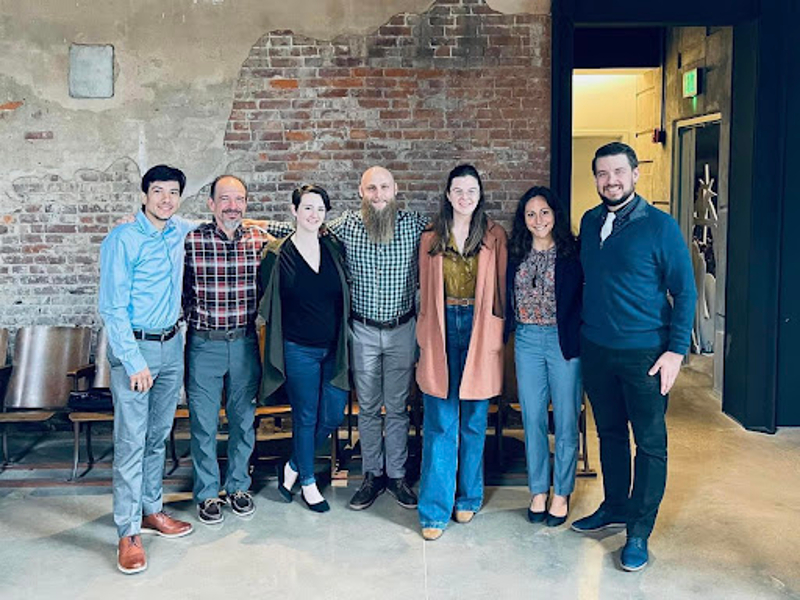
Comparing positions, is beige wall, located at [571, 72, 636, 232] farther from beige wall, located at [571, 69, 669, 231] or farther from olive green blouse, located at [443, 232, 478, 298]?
olive green blouse, located at [443, 232, 478, 298]

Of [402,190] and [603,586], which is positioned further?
[402,190]

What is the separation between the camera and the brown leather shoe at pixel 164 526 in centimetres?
467

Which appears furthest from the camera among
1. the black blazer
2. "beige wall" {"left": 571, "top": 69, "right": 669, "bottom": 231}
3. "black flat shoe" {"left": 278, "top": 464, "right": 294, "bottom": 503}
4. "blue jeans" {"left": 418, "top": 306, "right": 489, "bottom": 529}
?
"beige wall" {"left": 571, "top": 69, "right": 669, "bottom": 231}

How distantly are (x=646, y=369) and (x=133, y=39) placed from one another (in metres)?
4.02

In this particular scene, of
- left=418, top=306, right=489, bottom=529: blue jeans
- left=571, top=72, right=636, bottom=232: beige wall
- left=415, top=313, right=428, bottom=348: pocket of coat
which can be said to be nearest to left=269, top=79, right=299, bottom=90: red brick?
left=415, top=313, right=428, bottom=348: pocket of coat

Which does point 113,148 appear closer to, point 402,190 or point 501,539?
point 402,190

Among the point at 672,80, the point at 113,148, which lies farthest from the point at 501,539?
the point at 672,80

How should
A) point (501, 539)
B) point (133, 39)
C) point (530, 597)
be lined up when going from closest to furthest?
1. point (530, 597)
2. point (501, 539)
3. point (133, 39)

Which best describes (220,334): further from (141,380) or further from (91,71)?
(91,71)

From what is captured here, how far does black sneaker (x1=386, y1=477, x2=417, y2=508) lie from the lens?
5059 mm

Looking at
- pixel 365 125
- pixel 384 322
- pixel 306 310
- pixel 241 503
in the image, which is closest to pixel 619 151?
pixel 384 322

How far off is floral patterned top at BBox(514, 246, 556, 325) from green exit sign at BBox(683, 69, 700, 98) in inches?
162

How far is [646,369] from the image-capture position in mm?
4238

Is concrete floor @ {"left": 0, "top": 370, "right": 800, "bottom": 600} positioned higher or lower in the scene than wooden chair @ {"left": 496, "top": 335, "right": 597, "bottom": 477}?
lower
